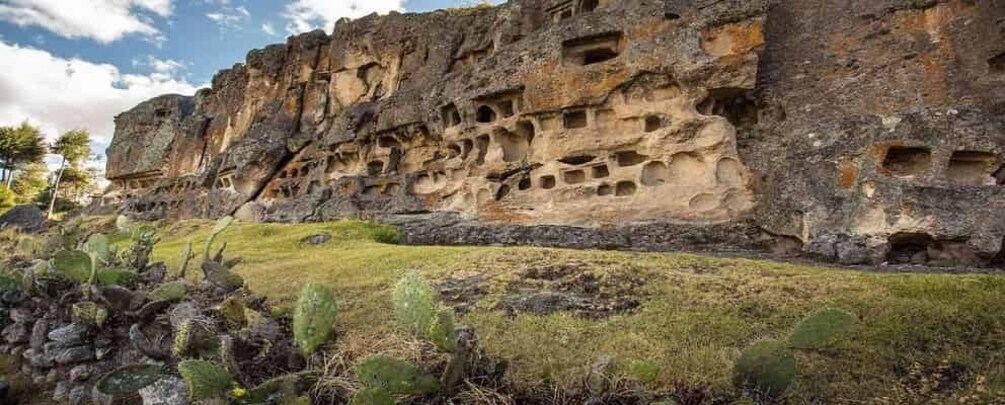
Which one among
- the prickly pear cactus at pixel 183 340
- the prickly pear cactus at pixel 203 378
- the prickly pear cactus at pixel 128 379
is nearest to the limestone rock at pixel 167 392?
the prickly pear cactus at pixel 128 379

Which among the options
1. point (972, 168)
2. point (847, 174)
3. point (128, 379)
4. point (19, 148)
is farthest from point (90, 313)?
point (19, 148)

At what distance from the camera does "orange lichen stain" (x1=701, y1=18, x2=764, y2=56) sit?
11.3 m

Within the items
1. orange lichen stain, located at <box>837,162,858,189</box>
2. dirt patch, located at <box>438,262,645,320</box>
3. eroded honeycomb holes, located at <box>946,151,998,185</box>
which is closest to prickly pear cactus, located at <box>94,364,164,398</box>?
dirt patch, located at <box>438,262,645,320</box>

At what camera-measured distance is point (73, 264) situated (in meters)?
5.72

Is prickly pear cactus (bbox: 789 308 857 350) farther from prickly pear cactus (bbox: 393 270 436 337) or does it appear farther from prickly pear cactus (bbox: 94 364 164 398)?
prickly pear cactus (bbox: 94 364 164 398)

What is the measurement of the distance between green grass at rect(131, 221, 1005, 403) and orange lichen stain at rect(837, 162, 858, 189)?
3.07 meters

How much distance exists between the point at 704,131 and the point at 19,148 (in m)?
46.8

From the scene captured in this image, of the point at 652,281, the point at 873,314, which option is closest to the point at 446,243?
the point at 652,281

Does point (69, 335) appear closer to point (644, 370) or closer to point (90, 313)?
point (90, 313)

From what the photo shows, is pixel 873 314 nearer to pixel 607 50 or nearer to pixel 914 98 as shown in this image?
pixel 914 98

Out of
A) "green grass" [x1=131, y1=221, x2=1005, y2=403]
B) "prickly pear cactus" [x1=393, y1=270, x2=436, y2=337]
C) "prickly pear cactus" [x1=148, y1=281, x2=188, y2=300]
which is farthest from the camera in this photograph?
"prickly pear cactus" [x1=148, y1=281, x2=188, y2=300]

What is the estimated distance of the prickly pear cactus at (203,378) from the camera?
3.21 metres

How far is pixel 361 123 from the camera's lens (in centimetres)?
2056

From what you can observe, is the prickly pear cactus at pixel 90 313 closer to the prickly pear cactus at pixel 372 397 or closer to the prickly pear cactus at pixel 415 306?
the prickly pear cactus at pixel 415 306
